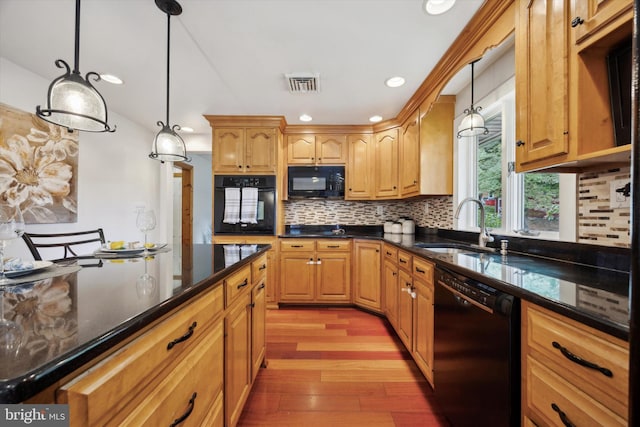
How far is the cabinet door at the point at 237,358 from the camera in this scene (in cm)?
117

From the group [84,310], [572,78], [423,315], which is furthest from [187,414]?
[572,78]

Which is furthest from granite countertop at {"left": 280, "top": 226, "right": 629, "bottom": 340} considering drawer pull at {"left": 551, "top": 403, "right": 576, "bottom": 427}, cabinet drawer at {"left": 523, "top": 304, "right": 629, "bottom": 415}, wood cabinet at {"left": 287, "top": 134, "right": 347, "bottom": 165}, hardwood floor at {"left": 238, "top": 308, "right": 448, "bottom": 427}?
wood cabinet at {"left": 287, "top": 134, "right": 347, "bottom": 165}

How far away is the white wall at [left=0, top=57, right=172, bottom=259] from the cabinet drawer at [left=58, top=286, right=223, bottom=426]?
2612 millimetres

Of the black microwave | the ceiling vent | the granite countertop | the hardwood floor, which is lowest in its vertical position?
the hardwood floor

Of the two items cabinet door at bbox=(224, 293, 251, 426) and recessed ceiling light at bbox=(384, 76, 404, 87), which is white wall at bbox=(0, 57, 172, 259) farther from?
recessed ceiling light at bbox=(384, 76, 404, 87)

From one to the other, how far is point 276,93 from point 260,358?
2.40 meters

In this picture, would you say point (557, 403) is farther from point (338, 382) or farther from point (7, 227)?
point (7, 227)

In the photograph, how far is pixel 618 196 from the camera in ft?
3.78

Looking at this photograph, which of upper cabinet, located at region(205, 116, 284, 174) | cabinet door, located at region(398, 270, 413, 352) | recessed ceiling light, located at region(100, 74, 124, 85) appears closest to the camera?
cabinet door, located at region(398, 270, 413, 352)

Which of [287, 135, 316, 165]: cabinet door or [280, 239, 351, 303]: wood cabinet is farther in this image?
[287, 135, 316, 165]: cabinet door

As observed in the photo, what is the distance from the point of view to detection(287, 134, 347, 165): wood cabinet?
11.4ft

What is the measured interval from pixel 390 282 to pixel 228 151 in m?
2.51

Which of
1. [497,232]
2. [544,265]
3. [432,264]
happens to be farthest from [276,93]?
[544,265]

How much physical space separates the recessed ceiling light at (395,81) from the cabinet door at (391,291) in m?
1.73
